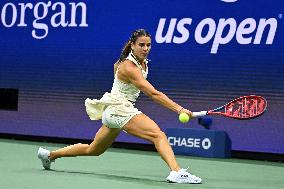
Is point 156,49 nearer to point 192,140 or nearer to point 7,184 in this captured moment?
point 192,140

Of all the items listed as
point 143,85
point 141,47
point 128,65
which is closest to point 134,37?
point 141,47

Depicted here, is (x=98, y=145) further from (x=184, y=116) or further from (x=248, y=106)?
(x=248, y=106)

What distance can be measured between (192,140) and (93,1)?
2.51 metres

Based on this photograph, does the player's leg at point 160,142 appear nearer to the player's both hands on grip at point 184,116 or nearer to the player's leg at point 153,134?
the player's leg at point 153,134

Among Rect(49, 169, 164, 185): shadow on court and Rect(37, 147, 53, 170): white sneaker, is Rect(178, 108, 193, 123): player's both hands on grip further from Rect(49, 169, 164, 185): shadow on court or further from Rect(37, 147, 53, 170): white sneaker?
Rect(37, 147, 53, 170): white sneaker

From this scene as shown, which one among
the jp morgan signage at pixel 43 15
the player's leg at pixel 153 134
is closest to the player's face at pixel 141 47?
the player's leg at pixel 153 134

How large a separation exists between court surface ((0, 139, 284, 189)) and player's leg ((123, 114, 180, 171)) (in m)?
0.21

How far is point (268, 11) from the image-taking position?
356 inches

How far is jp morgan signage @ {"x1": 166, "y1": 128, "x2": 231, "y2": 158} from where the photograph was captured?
9.20m

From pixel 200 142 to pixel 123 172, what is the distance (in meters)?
2.36

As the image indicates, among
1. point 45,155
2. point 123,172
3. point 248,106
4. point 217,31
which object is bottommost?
point 123,172

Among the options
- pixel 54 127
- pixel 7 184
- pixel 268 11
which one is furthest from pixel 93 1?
pixel 7 184

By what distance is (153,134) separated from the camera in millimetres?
6211

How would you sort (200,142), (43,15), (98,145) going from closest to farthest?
(98,145) < (200,142) < (43,15)
